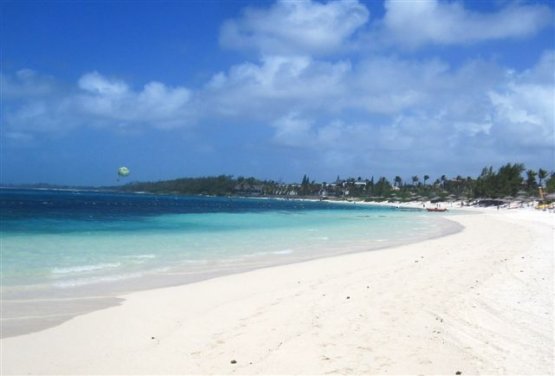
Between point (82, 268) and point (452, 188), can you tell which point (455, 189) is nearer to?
point (452, 188)

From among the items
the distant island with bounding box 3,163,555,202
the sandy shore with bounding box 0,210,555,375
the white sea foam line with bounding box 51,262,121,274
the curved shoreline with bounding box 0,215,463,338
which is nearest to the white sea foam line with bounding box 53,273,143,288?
the curved shoreline with bounding box 0,215,463,338

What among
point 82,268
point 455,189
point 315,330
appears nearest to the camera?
point 315,330

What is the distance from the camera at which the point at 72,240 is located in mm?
17500

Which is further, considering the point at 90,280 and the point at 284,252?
the point at 284,252

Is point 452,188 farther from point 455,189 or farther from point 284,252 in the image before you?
point 284,252

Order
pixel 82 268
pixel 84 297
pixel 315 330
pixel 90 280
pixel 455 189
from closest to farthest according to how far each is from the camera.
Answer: pixel 315 330 < pixel 84 297 < pixel 90 280 < pixel 82 268 < pixel 455 189

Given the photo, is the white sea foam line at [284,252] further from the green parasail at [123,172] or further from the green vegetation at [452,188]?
the green vegetation at [452,188]

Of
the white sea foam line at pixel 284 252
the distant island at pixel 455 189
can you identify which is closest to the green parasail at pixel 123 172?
the white sea foam line at pixel 284 252

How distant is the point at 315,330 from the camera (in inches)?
227

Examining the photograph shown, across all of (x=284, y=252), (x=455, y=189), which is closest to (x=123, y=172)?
(x=284, y=252)

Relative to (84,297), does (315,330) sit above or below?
above

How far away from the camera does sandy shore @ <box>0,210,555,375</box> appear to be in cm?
466

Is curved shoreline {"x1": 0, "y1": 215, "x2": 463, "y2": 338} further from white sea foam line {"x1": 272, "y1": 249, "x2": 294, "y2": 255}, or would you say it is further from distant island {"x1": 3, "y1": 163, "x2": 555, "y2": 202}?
distant island {"x1": 3, "y1": 163, "x2": 555, "y2": 202}

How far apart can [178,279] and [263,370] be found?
5835 millimetres
